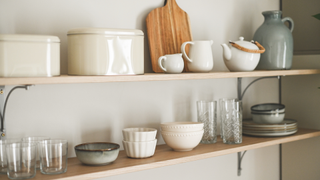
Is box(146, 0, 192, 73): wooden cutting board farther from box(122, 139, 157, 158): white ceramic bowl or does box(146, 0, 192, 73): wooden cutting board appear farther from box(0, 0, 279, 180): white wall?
box(122, 139, 157, 158): white ceramic bowl

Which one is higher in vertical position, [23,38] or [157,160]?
[23,38]

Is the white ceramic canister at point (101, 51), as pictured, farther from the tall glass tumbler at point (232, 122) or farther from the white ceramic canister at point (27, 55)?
the tall glass tumbler at point (232, 122)

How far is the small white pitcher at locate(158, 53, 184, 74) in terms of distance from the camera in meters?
1.41

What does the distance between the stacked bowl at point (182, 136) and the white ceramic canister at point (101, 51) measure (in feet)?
1.10

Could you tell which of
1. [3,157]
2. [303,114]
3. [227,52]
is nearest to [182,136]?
[227,52]

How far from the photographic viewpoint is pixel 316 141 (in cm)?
200

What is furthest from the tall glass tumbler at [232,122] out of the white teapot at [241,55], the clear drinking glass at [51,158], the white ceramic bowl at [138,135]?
the clear drinking glass at [51,158]

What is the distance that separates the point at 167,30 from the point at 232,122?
516 millimetres

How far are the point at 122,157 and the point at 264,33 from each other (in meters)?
0.94

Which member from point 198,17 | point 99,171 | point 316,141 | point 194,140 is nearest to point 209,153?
point 194,140

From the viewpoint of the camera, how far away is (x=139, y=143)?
1358mm

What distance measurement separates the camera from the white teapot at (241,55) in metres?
1.60

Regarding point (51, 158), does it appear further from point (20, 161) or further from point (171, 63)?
point (171, 63)

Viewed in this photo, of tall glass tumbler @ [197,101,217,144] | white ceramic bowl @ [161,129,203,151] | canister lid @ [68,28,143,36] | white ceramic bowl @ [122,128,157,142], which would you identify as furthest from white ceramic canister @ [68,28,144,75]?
tall glass tumbler @ [197,101,217,144]
